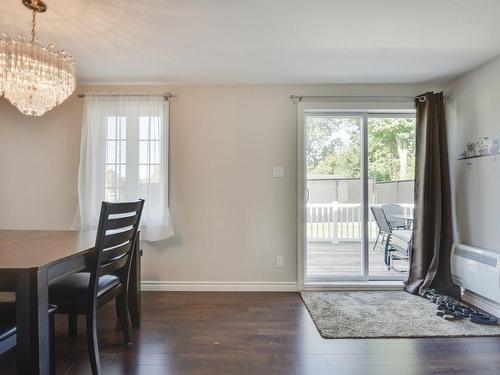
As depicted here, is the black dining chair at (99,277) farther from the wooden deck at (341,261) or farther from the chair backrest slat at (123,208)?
the wooden deck at (341,261)

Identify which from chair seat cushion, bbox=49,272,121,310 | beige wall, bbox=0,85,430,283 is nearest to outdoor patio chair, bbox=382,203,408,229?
beige wall, bbox=0,85,430,283

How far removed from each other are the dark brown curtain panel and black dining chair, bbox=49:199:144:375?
2.66m

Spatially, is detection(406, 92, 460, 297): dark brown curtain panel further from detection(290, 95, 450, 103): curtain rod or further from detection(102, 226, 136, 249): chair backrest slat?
detection(102, 226, 136, 249): chair backrest slat

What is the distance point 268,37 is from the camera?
2.19 m

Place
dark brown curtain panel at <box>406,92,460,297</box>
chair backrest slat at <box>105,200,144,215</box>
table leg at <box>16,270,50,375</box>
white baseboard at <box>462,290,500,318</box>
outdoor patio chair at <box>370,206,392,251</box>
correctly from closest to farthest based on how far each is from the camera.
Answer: table leg at <box>16,270,50,375</box> → chair backrest slat at <box>105,200,144,215</box> → white baseboard at <box>462,290,500,318</box> → dark brown curtain panel at <box>406,92,460,297</box> → outdoor patio chair at <box>370,206,392,251</box>

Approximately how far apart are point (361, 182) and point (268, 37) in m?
1.89

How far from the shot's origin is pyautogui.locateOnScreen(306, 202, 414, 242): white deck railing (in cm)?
332

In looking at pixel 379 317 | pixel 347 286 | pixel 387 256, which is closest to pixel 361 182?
pixel 387 256

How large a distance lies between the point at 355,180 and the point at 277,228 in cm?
106

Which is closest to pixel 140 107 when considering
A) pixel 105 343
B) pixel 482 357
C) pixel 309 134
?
pixel 309 134

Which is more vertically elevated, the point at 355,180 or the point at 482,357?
the point at 355,180

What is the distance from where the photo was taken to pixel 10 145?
3.06 meters

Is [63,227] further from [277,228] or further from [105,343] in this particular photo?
[277,228]

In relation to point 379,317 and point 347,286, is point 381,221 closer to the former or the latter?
point 347,286
